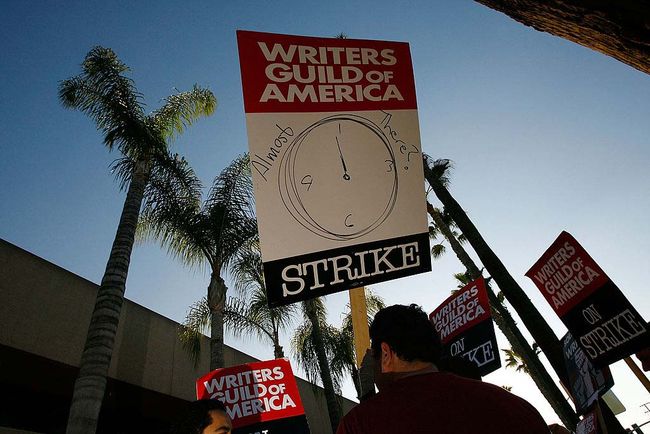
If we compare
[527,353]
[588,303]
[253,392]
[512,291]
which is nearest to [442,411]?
[588,303]

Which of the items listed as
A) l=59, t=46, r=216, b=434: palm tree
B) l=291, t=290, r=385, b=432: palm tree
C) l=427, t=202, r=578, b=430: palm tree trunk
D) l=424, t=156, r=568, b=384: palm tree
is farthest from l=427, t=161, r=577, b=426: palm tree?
l=59, t=46, r=216, b=434: palm tree

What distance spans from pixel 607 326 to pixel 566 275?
0.84 metres

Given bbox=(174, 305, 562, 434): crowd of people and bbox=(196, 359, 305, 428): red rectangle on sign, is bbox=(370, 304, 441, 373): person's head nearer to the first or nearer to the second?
bbox=(174, 305, 562, 434): crowd of people

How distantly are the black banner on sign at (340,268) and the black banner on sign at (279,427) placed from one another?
4666 mm

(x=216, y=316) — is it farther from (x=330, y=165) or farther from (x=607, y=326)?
(x=330, y=165)

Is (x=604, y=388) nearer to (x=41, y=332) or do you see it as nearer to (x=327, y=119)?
(x=327, y=119)

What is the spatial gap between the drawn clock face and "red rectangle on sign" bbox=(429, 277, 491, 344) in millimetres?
3532

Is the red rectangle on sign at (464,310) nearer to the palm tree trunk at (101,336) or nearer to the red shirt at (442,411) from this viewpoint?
the red shirt at (442,411)

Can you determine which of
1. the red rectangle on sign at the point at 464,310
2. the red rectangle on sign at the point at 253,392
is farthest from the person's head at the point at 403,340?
the red rectangle on sign at the point at 253,392

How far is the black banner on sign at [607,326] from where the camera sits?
450cm

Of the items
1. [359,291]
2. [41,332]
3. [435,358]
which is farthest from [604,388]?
[41,332]

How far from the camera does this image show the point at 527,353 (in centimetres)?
1294

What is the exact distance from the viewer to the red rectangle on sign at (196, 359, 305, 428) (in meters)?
6.34

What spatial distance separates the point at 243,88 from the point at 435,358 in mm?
1748
